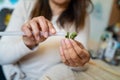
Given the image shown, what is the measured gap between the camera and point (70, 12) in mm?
841

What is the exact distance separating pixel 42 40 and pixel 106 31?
1069 mm

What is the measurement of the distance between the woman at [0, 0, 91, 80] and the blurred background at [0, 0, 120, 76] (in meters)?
0.50

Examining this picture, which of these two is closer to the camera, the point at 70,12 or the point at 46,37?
the point at 46,37

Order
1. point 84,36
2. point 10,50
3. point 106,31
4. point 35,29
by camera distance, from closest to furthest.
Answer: point 35,29 → point 10,50 → point 84,36 → point 106,31

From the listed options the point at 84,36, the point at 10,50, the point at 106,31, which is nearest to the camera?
the point at 10,50

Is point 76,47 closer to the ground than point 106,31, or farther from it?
farther from it

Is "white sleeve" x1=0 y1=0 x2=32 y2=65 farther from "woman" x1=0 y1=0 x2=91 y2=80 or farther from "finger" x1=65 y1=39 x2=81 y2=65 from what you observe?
"finger" x1=65 y1=39 x2=81 y2=65

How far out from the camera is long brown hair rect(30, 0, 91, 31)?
76 cm

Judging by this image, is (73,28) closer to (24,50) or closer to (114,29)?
(24,50)

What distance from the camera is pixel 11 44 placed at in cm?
63

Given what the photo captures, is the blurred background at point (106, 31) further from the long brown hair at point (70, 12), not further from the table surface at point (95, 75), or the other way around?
the table surface at point (95, 75)

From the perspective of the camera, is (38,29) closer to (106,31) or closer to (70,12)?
(70,12)

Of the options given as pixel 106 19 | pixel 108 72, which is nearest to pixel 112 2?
pixel 106 19

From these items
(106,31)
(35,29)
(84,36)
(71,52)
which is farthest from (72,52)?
(106,31)
